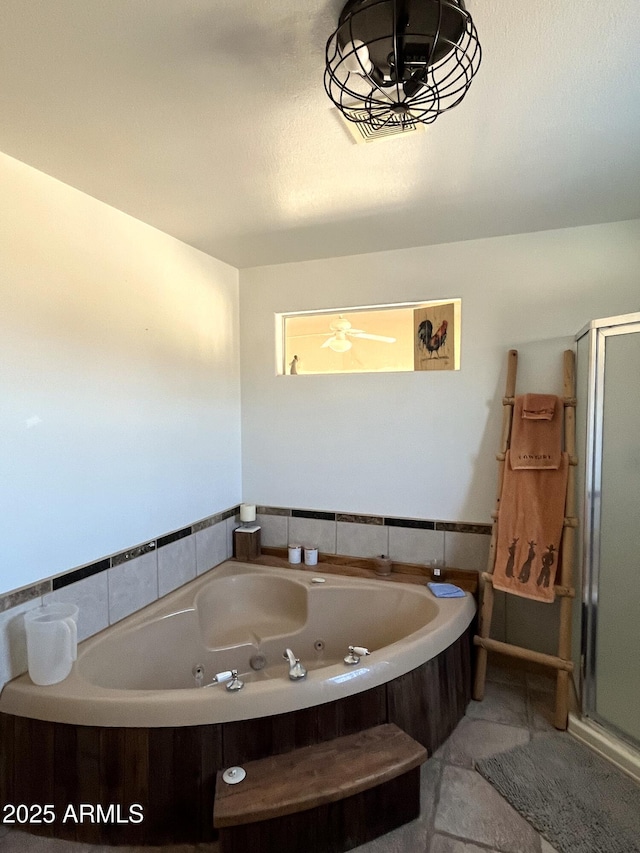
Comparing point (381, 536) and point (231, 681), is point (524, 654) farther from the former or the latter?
point (231, 681)

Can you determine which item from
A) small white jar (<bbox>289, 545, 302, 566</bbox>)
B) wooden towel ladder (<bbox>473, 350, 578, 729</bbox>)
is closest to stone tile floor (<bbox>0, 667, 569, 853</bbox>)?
wooden towel ladder (<bbox>473, 350, 578, 729</bbox>)

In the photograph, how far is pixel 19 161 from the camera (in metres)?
1.68

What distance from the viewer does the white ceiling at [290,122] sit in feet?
3.56

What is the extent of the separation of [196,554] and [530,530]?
1.85 metres

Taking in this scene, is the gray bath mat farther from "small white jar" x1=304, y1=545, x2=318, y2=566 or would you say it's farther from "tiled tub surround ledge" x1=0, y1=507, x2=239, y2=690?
"tiled tub surround ledge" x1=0, y1=507, x2=239, y2=690

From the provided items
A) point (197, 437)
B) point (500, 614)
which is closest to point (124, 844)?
point (197, 437)

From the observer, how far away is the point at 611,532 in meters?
2.05

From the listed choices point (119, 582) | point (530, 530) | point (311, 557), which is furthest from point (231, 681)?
point (530, 530)

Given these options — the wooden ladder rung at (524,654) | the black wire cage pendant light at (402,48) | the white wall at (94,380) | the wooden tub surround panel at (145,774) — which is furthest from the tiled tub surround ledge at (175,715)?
the black wire cage pendant light at (402,48)

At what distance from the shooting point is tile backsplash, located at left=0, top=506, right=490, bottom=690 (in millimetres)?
1739

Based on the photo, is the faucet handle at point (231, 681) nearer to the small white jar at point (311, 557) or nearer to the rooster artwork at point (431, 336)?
the small white jar at point (311, 557)

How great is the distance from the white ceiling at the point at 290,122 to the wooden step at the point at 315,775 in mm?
2153

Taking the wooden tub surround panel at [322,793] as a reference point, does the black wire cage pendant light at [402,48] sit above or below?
above

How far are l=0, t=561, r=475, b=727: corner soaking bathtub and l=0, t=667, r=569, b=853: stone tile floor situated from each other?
0.43 m
